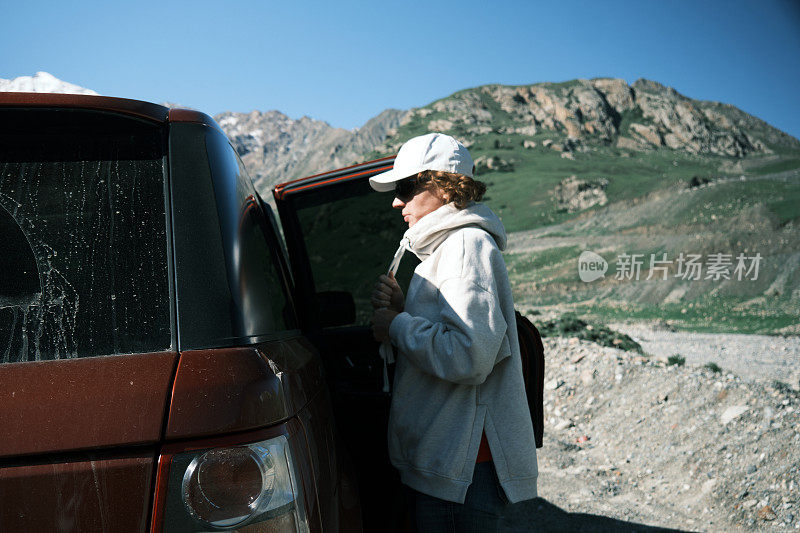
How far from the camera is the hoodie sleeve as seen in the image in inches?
62.8

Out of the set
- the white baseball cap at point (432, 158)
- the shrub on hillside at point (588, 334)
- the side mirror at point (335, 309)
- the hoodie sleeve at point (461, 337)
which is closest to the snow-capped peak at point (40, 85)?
the white baseball cap at point (432, 158)

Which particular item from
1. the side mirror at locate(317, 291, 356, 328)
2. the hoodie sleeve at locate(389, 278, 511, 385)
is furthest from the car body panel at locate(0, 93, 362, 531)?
the side mirror at locate(317, 291, 356, 328)

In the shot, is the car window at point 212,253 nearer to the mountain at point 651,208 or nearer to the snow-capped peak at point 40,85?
the snow-capped peak at point 40,85

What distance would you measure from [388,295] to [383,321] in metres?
0.10

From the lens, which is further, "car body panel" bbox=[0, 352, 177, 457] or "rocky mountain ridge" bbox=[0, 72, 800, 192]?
"rocky mountain ridge" bbox=[0, 72, 800, 192]

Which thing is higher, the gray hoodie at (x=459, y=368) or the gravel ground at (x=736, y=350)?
the gray hoodie at (x=459, y=368)

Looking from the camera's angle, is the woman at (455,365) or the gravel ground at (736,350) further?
the gravel ground at (736,350)

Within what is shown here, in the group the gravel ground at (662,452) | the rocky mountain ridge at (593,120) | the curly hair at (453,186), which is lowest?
the gravel ground at (662,452)

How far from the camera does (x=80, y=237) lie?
114cm

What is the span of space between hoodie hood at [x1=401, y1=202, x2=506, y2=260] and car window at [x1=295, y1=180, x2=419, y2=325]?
112 cm

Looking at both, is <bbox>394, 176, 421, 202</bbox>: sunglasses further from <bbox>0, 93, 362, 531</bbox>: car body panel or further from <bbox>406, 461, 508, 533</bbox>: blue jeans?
<bbox>406, 461, 508, 533</bbox>: blue jeans

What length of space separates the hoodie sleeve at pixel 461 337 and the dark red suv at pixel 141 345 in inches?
13.5

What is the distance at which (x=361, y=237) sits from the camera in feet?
11.2

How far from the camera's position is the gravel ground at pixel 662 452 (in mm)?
4254
